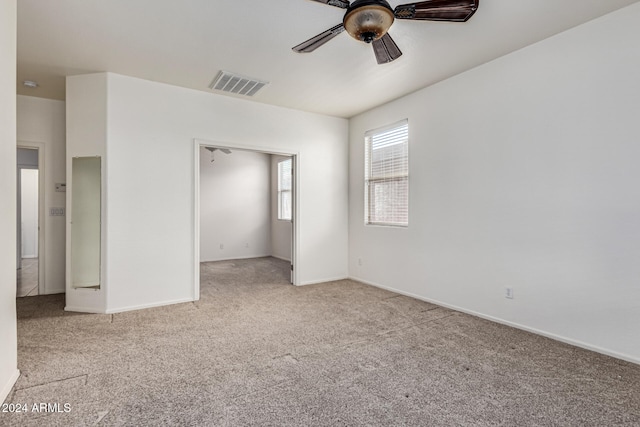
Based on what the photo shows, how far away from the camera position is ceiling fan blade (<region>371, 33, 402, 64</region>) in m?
2.28

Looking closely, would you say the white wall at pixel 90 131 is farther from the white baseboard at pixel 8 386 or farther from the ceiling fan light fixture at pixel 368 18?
the ceiling fan light fixture at pixel 368 18

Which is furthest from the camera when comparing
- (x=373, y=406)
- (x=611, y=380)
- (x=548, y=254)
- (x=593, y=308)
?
(x=548, y=254)

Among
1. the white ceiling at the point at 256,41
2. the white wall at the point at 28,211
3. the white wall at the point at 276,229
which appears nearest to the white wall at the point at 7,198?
the white ceiling at the point at 256,41

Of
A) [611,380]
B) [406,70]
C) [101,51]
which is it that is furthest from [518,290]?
[101,51]

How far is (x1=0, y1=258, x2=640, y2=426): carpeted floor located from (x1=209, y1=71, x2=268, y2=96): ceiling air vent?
2694mm

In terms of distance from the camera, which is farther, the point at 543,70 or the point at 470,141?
the point at 470,141

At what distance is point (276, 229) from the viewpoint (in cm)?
764

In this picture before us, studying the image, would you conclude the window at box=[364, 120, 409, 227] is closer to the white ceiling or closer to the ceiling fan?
the white ceiling

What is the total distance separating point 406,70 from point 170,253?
11.5ft

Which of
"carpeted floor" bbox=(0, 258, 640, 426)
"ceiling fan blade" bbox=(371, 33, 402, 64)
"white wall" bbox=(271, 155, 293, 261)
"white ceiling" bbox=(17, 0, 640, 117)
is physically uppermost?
"white ceiling" bbox=(17, 0, 640, 117)

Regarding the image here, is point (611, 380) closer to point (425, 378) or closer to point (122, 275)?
point (425, 378)

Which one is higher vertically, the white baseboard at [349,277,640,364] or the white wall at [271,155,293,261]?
the white wall at [271,155,293,261]

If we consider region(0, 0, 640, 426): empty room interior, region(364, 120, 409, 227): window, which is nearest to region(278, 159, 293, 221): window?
region(0, 0, 640, 426): empty room interior

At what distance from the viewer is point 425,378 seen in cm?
223
